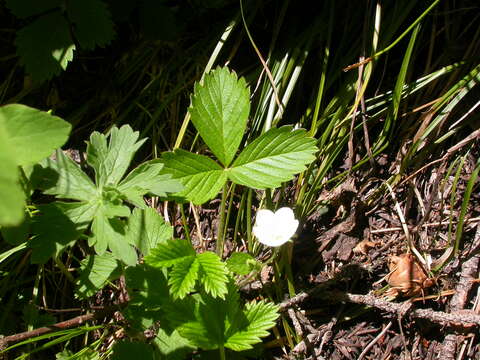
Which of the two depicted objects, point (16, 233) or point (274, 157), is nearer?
point (16, 233)

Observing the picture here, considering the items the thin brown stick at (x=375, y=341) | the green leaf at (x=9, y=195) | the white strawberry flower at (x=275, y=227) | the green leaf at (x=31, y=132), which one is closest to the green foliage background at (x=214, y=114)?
the white strawberry flower at (x=275, y=227)

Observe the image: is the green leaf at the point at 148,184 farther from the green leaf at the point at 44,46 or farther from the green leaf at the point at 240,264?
the green leaf at the point at 44,46

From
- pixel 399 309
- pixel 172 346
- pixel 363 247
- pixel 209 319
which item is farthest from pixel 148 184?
pixel 399 309

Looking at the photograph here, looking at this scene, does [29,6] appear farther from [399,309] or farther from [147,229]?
[399,309]

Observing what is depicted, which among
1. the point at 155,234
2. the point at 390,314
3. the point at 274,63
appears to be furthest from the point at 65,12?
the point at 390,314

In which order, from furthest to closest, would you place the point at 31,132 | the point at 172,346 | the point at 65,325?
1. the point at 65,325
2. the point at 172,346
3. the point at 31,132

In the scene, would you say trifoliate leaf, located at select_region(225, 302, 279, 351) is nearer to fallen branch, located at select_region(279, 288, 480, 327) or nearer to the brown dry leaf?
fallen branch, located at select_region(279, 288, 480, 327)

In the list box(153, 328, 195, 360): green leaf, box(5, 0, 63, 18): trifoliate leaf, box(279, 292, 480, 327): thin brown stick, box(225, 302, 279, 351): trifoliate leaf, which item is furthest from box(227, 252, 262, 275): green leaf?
box(5, 0, 63, 18): trifoliate leaf
